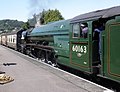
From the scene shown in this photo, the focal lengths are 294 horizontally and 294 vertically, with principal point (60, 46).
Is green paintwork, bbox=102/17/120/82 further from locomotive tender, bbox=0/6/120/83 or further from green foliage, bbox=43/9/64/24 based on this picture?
green foliage, bbox=43/9/64/24

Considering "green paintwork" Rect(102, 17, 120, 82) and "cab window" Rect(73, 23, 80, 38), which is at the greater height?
"cab window" Rect(73, 23, 80, 38)

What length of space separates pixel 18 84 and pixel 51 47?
7.81m

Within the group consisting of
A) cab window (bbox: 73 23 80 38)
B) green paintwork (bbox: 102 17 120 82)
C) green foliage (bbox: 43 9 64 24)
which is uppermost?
green foliage (bbox: 43 9 64 24)

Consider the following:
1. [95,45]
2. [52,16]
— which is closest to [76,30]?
[95,45]

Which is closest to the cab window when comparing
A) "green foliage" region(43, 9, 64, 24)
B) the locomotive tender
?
the locomotive tender

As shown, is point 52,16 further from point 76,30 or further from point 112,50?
point 112,50

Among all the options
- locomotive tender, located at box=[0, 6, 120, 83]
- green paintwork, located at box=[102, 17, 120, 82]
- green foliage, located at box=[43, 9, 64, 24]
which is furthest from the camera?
green foliage, located at box=[43, 9, 64, 24]

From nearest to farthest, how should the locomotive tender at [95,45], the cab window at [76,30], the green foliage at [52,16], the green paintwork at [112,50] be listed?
the green paintwork at [112,50] → the locomotive tender at [95,45] → the cab window at [76,30] → the green foliage at [52,16]

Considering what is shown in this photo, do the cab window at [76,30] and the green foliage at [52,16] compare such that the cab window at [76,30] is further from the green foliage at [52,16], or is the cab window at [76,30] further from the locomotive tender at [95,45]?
the green foliage at [52,16]

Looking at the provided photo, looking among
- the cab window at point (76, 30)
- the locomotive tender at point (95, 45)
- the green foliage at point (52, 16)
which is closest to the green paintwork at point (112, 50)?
the locomotive tender at point (95, 45)

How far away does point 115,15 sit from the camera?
9234mm

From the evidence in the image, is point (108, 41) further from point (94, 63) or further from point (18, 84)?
point (18, 84)

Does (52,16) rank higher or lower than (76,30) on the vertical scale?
higher

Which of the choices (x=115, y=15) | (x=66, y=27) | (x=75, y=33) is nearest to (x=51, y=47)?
(x=66, y=27)
